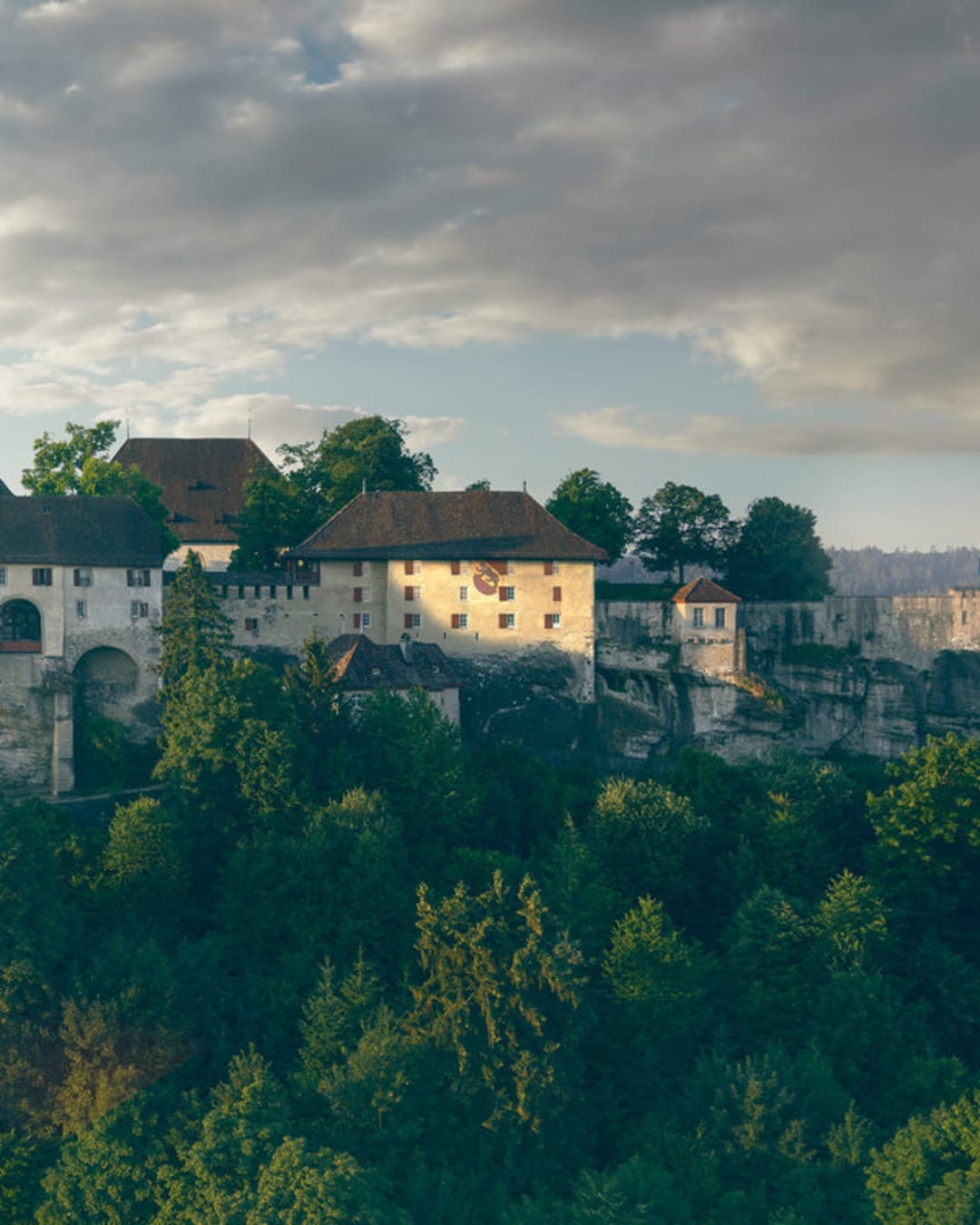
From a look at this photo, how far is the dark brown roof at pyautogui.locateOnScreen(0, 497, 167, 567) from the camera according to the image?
5903cm

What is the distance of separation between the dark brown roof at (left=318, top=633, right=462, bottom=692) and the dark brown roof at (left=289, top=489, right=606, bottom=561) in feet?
20.8

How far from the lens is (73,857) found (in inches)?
1843

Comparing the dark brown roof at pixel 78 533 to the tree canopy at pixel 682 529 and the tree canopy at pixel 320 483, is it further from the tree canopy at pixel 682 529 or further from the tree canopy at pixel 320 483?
the tree canopy at pixel 682 529

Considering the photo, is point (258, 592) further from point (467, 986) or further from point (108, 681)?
point (467, 986)

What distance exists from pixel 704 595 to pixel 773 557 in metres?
11.0

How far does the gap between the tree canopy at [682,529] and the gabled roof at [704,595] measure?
860 centimetres

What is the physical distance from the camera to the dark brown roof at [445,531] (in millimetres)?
66438

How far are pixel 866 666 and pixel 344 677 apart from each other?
34.9 m

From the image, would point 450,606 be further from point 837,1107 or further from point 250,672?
point 837,1107

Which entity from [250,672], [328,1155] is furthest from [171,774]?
[328,1155]

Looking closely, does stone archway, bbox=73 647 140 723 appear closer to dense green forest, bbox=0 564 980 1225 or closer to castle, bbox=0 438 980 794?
castle, bbox=0 438 980 794

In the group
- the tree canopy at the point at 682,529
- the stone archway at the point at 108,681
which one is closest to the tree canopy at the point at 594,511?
the tree canopy at the point at 682,529

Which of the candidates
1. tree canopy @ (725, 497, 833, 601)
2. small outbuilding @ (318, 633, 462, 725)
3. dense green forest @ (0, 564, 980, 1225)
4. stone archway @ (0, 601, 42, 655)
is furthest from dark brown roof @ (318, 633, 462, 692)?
tree canopy @ (725, 497, 833, 601)

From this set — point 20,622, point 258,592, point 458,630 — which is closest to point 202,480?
point 258,592
